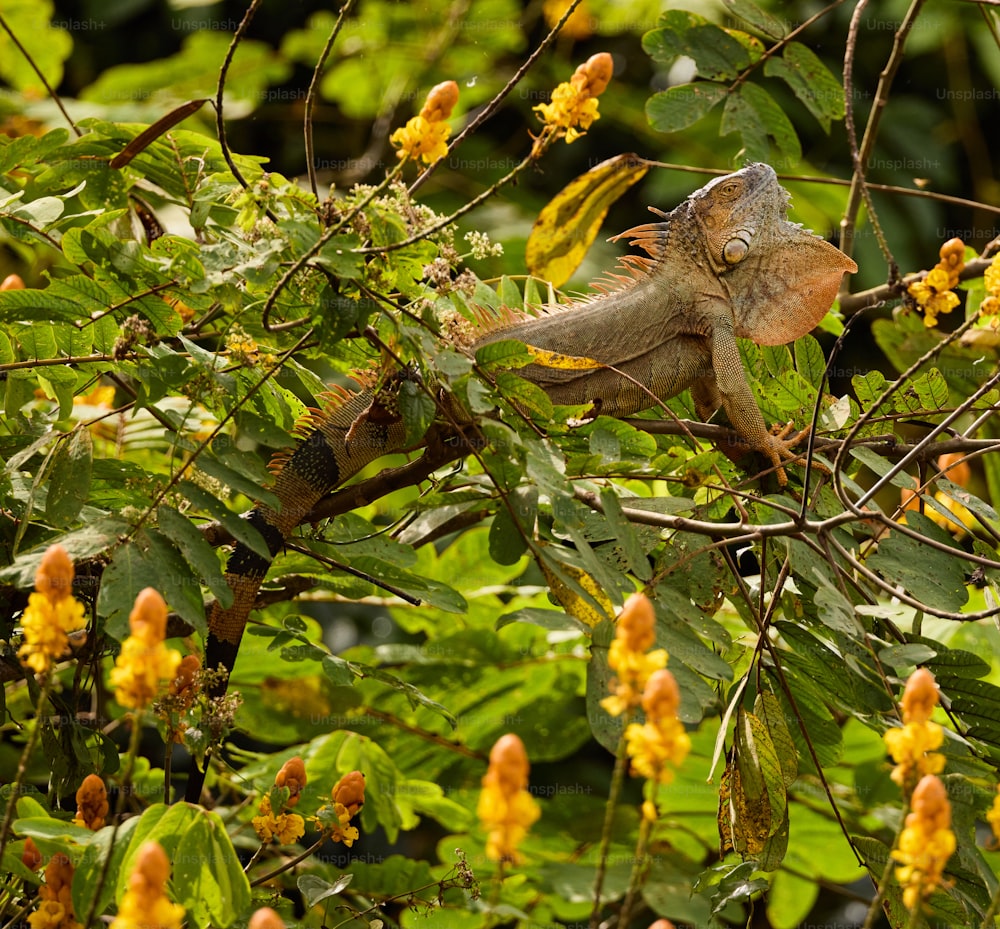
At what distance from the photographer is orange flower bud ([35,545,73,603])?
4.91ft

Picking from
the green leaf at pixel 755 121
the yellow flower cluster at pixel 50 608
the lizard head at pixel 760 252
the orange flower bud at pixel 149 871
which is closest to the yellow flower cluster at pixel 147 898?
the orange flower bud at pixel 149 871

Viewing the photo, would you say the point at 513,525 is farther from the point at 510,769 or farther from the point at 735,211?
the point at 735,211

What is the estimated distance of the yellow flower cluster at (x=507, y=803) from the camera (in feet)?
4.29

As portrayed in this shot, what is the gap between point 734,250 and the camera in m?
3.75

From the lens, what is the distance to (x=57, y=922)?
1847 millimetres

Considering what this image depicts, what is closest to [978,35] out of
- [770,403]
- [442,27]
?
[442,27]

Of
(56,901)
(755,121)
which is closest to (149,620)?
(56,901)

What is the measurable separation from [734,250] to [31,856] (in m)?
2.59

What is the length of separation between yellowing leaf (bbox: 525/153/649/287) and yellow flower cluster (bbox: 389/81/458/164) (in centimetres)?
133

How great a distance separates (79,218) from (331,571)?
3.32ft

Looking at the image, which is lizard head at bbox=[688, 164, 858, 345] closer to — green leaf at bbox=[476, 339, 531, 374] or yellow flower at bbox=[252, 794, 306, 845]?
green leaf at bbox=[476, 339, 531, 374]

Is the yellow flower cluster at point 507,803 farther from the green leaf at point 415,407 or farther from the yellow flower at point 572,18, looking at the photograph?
the yellow flower at point 572,18

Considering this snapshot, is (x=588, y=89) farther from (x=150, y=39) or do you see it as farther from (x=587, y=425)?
(x=150, y=39)

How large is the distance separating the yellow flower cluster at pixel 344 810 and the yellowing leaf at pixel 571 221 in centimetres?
173
